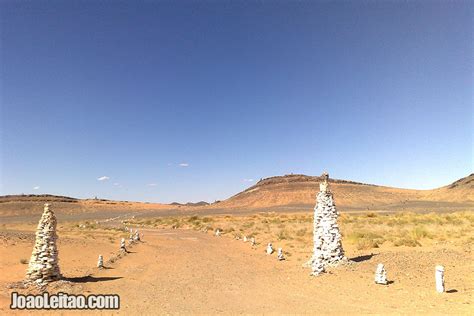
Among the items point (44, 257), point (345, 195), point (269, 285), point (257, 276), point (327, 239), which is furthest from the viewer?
point (345, 195)

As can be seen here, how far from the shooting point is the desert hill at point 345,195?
93.1 meters

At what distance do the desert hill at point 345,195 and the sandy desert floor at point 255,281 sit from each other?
72.1 m

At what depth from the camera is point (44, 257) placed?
12289 mm

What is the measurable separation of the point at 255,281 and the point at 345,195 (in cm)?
9464

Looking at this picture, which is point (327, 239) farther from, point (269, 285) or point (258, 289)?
point (258, 289)

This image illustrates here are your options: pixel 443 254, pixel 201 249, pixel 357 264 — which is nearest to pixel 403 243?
pixel 443 254

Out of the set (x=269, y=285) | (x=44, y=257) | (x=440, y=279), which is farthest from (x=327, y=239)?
(x=44, y=257)

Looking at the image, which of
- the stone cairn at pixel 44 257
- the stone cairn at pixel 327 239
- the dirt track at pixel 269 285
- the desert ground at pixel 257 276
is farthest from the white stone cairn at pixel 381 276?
the stone cairn at pixel 44 257

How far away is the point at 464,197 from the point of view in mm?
87625

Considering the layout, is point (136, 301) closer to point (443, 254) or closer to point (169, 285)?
point (169, 285)

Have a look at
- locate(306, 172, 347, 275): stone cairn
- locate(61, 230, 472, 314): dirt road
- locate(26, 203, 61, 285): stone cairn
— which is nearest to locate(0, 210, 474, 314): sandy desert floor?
locate(61, 230, 472, 314): dirt road

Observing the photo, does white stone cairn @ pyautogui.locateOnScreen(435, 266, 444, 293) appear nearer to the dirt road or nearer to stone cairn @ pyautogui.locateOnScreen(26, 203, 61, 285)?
the dirt road

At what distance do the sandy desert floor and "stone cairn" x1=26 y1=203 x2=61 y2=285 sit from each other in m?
0.48

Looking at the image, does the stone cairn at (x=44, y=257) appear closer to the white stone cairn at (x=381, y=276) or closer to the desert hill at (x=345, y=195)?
the white stone cairn at (x=381, y=276)
